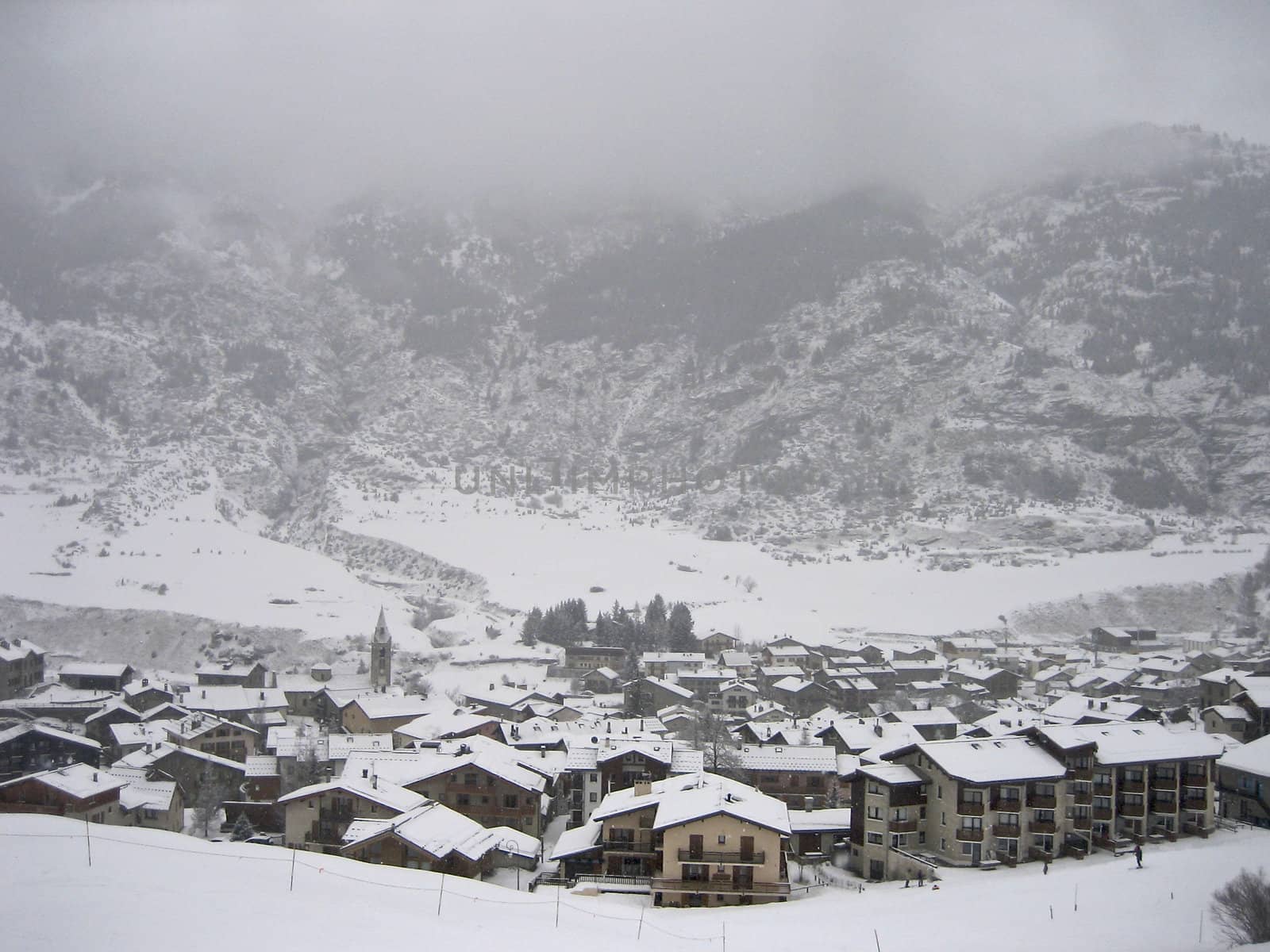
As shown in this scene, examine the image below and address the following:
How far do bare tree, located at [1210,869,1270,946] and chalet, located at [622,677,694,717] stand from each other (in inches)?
1375

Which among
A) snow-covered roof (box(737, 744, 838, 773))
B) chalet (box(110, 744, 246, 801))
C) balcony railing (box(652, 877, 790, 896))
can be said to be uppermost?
snow-covered roof (box(737, 744, 838, 773))

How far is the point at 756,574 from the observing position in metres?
96.2

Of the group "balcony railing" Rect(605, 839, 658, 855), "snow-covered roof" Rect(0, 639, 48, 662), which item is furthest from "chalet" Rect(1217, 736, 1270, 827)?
"snow-covered roof" Rect(0, 639, 48, 662)

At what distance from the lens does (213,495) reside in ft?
388

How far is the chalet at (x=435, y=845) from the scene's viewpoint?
24.8 meters

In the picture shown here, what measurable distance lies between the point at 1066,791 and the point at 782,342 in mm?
136193

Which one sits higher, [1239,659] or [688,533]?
[688,533]

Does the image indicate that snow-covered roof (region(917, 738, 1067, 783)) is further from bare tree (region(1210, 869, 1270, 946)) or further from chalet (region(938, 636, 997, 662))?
chalet (region(938, 636, 997, 662))

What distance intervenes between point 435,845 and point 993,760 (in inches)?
564

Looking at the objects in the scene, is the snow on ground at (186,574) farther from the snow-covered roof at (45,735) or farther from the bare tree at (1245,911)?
the bare tree at (1245,911)

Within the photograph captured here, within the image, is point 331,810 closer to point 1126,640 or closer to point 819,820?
point 819,820

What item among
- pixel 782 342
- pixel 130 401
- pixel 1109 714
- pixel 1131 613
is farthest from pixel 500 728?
pixel 782 342

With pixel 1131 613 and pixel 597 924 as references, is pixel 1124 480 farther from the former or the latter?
pixel 597 924

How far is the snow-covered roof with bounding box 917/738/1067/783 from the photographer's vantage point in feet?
88.3
